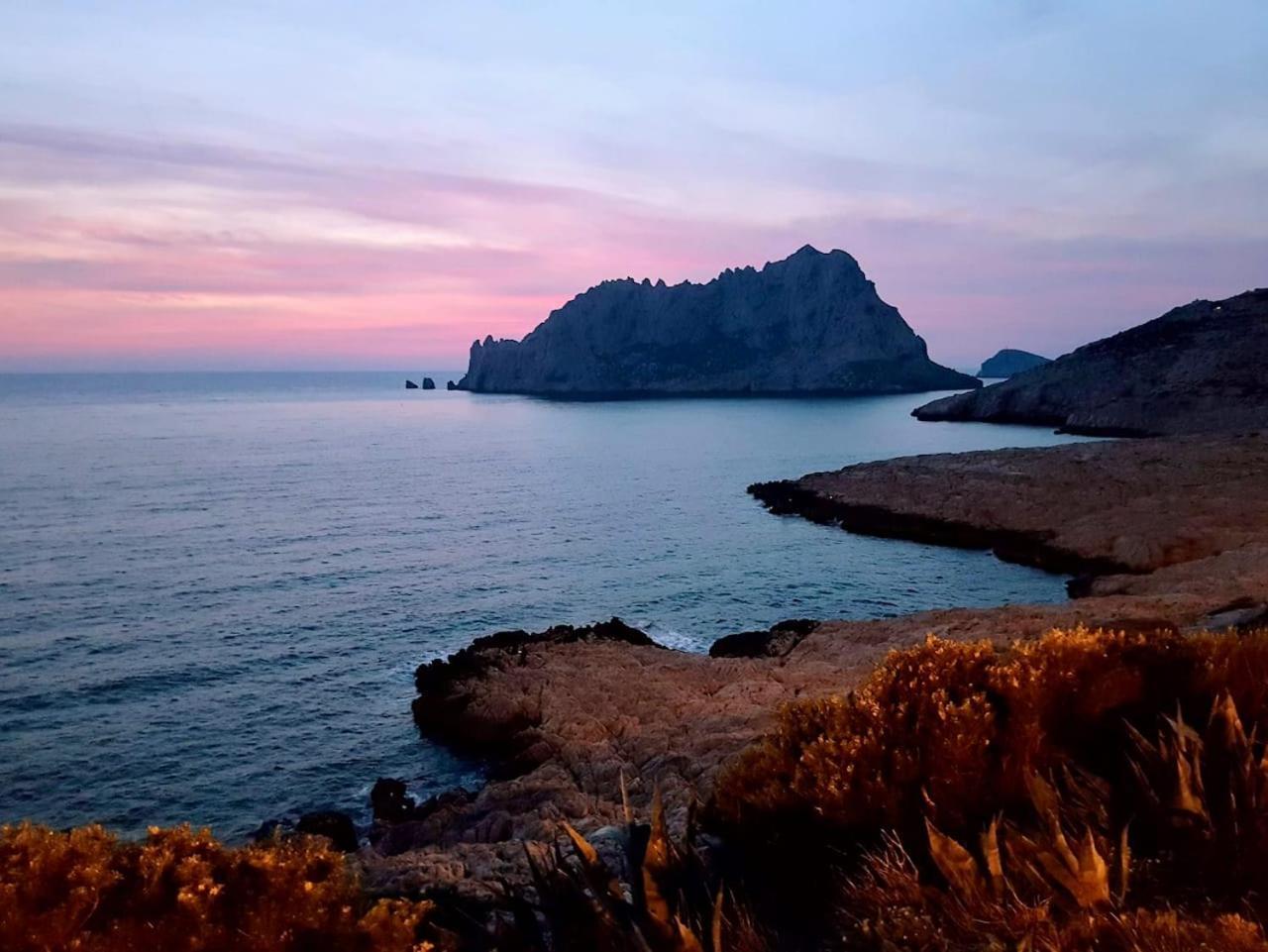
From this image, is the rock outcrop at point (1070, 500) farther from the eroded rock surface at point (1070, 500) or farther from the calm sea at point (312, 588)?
the calm sea at point (312, 588)

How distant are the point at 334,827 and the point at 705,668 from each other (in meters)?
11.6

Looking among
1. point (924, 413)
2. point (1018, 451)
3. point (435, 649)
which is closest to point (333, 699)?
point (435, 649)

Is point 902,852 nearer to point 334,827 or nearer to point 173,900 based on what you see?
point 173,900

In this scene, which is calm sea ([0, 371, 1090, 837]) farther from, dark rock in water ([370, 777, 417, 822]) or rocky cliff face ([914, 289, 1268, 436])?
rocky cliff face ([914, 289, 1268, 436])

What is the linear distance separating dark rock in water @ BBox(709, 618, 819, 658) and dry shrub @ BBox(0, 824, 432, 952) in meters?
24.0

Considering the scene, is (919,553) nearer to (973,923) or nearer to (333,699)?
(333,699)

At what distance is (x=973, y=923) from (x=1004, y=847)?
1316mm

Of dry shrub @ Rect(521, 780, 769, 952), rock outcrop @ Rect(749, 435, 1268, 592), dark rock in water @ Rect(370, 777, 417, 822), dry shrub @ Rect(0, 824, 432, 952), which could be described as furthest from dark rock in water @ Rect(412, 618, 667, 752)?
rock outcrop @ Rect(749, 435, 1268, 592)

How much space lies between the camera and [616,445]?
10425 cm

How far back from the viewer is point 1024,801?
6945 mm

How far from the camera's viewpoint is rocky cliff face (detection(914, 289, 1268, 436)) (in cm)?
9906

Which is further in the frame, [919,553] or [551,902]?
[919,553]

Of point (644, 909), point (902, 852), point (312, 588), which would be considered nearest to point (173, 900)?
point (644, 909)

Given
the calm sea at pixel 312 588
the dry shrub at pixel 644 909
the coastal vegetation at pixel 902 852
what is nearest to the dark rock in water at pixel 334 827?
the calm sea at pixel 312 588
